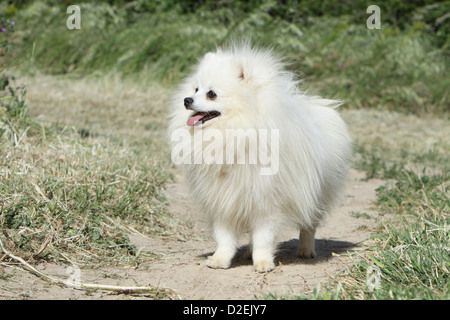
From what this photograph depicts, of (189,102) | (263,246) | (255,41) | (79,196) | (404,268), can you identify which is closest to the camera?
(404,268)

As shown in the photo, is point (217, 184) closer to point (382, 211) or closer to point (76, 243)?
point (76, 243)

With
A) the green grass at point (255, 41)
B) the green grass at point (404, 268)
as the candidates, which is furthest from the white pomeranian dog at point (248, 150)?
the green grass at point (255, 41)

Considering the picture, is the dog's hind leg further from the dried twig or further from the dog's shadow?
the dried twig

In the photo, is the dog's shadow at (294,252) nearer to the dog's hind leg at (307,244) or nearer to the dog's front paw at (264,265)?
the dog's hind leg at (307,244)

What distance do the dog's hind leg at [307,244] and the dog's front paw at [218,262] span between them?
0.62 m

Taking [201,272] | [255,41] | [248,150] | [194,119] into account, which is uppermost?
[255,41]

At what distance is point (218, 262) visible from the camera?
3.48m

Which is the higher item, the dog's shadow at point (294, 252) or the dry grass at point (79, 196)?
the dry grass at point (79, 196)

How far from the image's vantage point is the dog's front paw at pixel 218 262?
3.48 m

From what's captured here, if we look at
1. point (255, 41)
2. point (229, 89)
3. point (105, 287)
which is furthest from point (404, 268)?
point (255, 41)

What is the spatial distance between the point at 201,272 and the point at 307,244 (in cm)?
84

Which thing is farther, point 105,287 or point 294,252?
point 294,252

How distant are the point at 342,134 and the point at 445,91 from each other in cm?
710

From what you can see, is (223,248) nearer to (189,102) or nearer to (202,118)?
(202,118)
